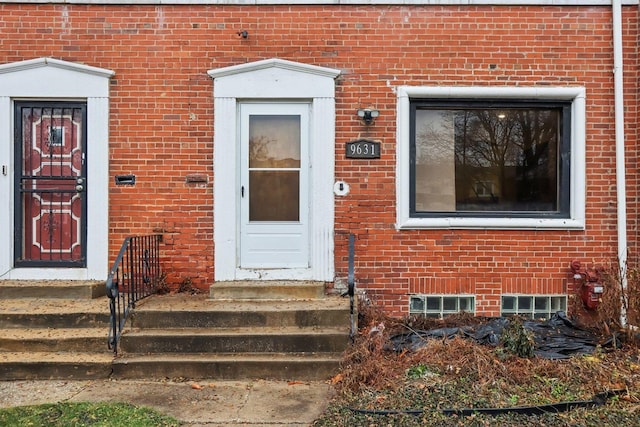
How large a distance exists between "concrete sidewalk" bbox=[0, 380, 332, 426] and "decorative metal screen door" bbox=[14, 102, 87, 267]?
1.89 metres

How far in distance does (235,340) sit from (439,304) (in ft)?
8.26

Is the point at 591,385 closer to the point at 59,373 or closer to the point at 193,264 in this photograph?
the point at 193,264

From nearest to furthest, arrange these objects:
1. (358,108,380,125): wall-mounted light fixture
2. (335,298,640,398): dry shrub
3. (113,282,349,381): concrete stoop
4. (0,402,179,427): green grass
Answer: (0,402,179,427): green grass, (335,298,640,398): dry shrub, (113,282,349,381): concrete stoop, (358,108,380,125): wall-mounted light fixture

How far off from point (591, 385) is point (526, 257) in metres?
2.01

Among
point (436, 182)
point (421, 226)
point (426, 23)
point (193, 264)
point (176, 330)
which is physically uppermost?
point (426, 23)

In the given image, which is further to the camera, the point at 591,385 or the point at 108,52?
the point at 108,52

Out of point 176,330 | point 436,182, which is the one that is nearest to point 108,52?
point 176,330

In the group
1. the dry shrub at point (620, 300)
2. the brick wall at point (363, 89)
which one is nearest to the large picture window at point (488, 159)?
the brick wall at point (363, 89)

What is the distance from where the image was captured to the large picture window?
234 inches

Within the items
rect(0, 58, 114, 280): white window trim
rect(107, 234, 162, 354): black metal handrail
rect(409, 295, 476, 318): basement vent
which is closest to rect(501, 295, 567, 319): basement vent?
rect(409, 295, 476, 318): basement vent

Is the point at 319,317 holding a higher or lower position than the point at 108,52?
lower

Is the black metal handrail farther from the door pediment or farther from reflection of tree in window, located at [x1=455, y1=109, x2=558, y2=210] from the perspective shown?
reflection of tree in window, located at [x1=455, y1=109, x2=558, y2=210]

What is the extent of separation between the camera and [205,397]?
4133mm

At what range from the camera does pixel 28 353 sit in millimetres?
4770
